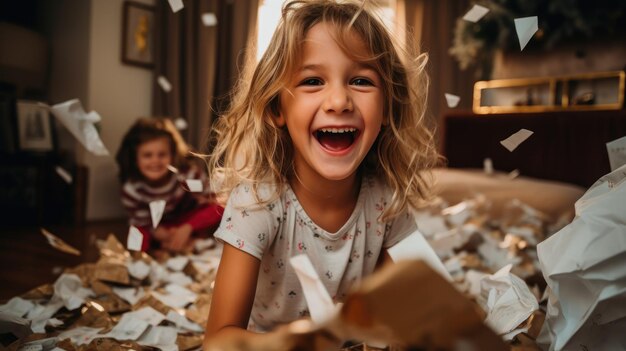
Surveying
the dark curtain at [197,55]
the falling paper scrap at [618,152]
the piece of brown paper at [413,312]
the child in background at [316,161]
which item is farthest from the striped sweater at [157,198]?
the piece of brown paper at [413,312]

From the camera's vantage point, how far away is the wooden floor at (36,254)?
1271 mm

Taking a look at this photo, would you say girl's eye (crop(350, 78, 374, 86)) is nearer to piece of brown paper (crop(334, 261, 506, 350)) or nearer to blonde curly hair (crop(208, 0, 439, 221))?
blonde curly hair (crop(208, 0, 439, 221))

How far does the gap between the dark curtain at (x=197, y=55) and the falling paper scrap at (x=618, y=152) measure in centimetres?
266

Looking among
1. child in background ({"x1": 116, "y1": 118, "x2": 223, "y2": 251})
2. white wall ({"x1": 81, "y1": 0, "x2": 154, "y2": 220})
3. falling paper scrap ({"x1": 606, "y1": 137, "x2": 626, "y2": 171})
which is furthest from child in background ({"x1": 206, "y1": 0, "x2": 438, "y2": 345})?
white wall ({"x1": 81, "y1": 0, "x2": 154, "y2": 220})

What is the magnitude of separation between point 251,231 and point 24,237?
65.8 inches

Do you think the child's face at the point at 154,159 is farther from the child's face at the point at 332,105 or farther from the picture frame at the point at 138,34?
the child's face at the point at 332,105

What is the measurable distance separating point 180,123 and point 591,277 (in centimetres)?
295

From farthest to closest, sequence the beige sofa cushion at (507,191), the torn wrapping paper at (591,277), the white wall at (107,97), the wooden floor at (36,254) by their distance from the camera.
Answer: the white wall at (107,97) < the beige sofa cushion at (507,191) < the wooden floor at (36,254) < the torn wrapping paper at (591,277)

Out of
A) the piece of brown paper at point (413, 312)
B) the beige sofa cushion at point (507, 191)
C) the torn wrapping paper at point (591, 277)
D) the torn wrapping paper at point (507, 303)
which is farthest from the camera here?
the beige sofa cushion at point (507, 191)

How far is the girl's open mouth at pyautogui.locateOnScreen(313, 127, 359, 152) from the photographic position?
30.7 inches

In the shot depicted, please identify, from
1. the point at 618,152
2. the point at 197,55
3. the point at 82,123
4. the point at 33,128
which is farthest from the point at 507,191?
the point at 33,128

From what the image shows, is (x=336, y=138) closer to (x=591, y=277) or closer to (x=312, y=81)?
(x=312, y=81)

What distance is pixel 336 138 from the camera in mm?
797

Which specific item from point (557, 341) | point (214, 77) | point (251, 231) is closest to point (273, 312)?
point (251, 231)
